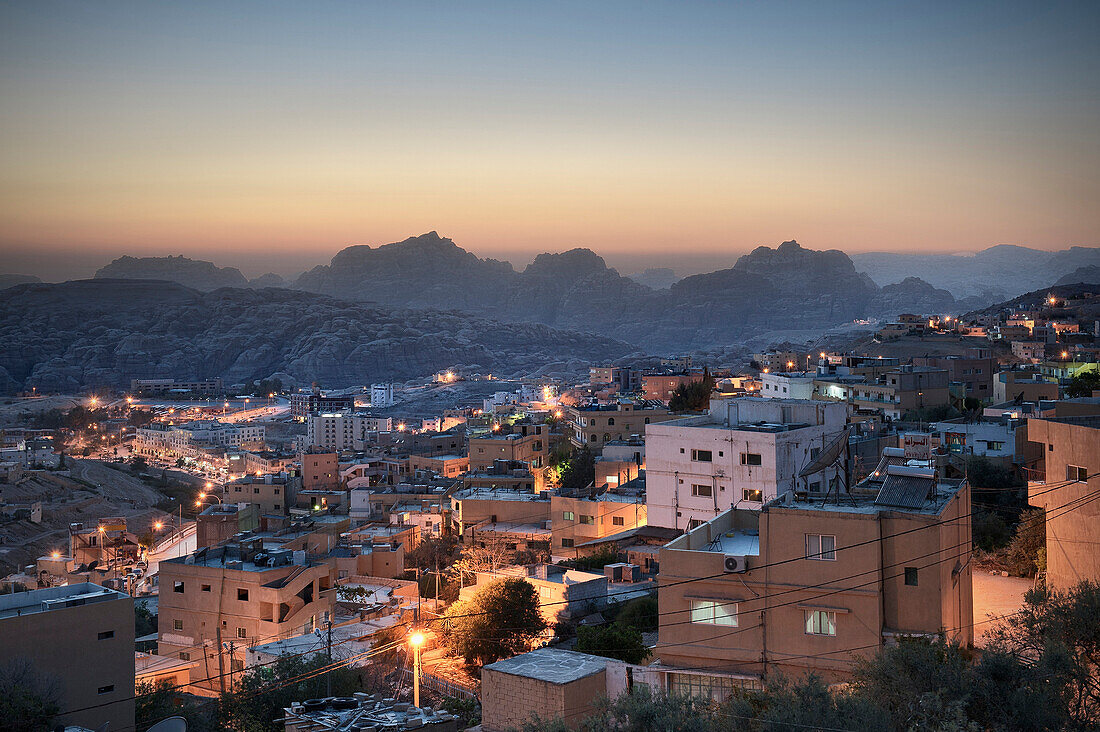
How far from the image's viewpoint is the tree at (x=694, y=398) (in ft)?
107

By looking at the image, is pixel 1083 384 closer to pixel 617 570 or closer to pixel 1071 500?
pixel 617 570

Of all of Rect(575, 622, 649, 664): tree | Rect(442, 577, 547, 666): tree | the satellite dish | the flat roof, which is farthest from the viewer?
Rect(442, 577, 547, 666): tree

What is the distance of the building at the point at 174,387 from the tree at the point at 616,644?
340 feet

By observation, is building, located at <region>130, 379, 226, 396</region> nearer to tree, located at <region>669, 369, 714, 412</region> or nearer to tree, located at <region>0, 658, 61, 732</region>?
tree, located at <region>669, 369, 714, 412</region>

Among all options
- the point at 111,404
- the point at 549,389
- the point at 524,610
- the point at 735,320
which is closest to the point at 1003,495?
the point at 524,610

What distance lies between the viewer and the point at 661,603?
8359mm

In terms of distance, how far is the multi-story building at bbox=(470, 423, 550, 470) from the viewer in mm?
31359

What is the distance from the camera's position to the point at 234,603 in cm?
1554

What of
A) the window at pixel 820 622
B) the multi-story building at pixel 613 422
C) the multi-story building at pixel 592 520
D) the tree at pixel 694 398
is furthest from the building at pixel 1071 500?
the multi-story building at pixel 613 422

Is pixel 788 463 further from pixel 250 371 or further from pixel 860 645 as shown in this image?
pixel 250 371

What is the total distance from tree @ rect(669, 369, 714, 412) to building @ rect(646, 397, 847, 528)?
12.6 metres

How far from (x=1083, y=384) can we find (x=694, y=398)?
12.4 meters

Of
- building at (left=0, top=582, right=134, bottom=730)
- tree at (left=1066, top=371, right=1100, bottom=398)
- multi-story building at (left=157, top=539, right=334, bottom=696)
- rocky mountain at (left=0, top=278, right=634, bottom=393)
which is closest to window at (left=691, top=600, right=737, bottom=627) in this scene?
building at (left=0, top=582, right=134, bottom=730)

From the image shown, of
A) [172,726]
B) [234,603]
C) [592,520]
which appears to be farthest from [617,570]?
[172,726]
